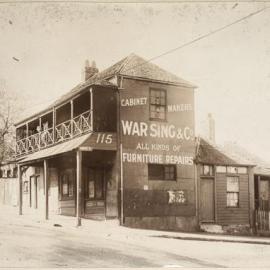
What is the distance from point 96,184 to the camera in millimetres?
20297

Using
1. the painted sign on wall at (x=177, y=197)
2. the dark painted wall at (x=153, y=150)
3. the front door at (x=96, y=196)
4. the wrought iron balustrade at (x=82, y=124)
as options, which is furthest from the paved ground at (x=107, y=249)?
the wrought iron balustrade at (x=82, y=124)

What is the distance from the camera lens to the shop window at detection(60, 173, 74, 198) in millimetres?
21719

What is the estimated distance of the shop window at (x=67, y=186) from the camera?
21.7m

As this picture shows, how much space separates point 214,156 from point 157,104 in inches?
146

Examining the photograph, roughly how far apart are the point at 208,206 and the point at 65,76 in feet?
29.2

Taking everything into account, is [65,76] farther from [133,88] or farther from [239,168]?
[239,168]

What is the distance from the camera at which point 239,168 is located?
21781 millimetres

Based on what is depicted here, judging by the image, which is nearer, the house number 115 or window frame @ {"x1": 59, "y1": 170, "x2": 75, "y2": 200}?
the house number 115

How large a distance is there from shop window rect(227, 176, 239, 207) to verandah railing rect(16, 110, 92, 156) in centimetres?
622

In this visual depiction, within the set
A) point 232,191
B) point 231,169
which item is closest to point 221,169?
point 231,169

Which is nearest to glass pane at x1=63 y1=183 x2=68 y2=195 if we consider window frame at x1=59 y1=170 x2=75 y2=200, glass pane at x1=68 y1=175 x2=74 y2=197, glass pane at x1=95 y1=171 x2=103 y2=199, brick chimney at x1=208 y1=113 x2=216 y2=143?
window frame at x1=59 y1=170 x2=75 y2=200

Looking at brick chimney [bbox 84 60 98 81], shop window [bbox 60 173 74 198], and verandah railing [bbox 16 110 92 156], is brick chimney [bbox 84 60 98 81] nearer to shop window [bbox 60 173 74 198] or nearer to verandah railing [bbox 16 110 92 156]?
verandah railing [bbox 16 110 92 156]

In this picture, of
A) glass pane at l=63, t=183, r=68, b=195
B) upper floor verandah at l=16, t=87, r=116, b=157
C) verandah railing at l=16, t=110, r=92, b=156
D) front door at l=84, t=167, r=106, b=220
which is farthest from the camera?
glass pane at l=63, t=183, r=68, b=195

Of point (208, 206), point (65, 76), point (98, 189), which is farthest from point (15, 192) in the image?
point (65, 76)
